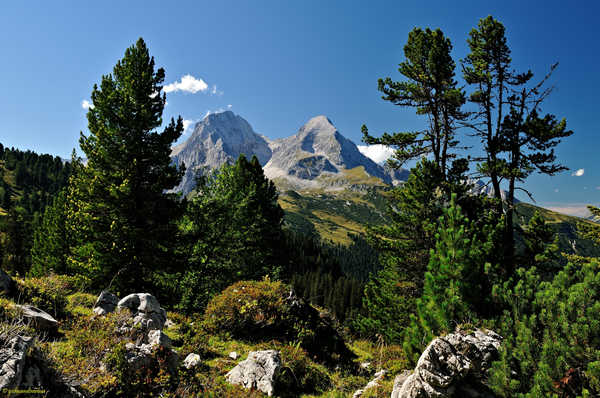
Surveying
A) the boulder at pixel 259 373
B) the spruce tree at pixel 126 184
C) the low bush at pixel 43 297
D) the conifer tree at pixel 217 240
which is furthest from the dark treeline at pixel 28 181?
the boulder at pixel 259 373

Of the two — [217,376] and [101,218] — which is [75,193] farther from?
[217,376]

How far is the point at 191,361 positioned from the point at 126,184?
10521mm

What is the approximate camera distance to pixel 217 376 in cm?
808

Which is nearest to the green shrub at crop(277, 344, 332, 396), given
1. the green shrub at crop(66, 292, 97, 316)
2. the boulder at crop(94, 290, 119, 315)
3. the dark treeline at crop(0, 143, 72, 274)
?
the boulder at crop(94, 290, 119, 315)

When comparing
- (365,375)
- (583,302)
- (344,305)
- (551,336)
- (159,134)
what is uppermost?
(159,134)

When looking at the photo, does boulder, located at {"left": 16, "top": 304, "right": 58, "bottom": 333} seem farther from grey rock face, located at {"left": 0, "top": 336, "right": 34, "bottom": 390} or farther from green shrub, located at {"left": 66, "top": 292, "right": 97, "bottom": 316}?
green shrub, located at {"left": 66, "top": 292, "right": 97, "bottom": 316}

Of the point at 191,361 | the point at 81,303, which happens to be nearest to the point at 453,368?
the point at 191,361

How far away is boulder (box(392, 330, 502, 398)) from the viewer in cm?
664

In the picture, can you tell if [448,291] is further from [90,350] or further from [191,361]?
[90,350]

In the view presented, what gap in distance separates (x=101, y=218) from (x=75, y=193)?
9.18 feet

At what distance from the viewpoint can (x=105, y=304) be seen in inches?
376

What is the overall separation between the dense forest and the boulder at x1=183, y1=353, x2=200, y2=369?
4.45ft

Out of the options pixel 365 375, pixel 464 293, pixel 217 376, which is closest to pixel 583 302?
pixel 464 293

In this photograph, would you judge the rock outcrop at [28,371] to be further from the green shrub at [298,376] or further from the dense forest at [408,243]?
the green shrub at [298,376]
